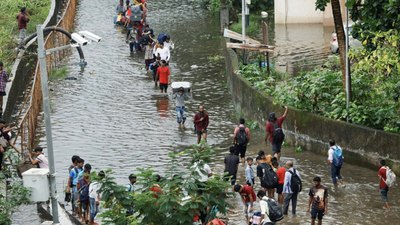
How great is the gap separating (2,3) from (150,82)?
11.3m

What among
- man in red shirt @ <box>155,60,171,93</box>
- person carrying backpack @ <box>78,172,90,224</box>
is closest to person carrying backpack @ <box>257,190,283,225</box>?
person carrying backpack @ <box>78,172,90,224</box>

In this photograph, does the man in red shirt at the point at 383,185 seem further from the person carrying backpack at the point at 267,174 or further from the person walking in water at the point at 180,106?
the person walking in water at the point at 180,106

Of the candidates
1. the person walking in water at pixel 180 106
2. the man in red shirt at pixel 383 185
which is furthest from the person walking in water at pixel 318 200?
the person walking in water at pixel 180 106

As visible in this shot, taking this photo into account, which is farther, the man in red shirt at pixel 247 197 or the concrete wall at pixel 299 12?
the concrete wall at pixel 299 12

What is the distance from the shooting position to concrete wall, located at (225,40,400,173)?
2444 cm

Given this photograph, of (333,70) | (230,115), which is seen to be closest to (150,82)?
(230,115)

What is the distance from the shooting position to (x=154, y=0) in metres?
47.7

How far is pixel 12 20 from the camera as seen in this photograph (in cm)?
4062

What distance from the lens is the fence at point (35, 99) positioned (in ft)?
85.9

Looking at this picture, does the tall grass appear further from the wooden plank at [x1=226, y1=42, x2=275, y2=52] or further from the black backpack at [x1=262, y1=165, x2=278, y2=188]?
the black backpack at [x1=262, y1=165, x2=278, y2=188]

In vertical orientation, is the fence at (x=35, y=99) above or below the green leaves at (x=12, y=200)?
above

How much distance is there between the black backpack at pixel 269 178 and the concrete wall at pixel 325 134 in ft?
12.0

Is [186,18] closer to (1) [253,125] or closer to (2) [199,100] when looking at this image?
(2) [199,100]

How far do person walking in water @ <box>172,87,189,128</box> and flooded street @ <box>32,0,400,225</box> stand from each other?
21cm
